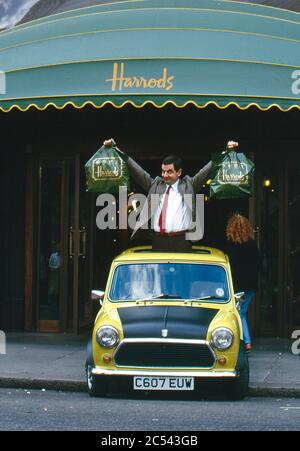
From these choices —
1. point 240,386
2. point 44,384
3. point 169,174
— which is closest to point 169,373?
point 240,386

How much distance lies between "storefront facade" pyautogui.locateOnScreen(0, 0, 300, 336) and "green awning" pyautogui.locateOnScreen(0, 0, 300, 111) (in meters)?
0.02

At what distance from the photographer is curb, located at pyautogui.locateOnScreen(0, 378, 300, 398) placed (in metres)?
12.4

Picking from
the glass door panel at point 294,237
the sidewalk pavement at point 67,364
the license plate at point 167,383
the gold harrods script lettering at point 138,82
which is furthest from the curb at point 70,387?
the glass door panel at point 294,237

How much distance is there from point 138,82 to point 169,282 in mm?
3178

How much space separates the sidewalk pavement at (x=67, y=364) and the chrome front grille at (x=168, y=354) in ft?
4.02

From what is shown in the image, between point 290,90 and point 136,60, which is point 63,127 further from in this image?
point 290,90

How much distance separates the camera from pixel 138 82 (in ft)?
47.7

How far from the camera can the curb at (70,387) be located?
12414mm

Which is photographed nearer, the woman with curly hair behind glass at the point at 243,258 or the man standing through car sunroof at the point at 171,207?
the man standing through car sunroof at the point at 171,207

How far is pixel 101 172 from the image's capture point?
49.2 feet

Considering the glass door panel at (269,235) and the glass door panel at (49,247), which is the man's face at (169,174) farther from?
the glass door panel at (49,247)

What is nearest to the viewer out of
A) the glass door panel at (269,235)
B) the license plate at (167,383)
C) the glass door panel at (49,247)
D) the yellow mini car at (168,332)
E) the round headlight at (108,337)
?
the license plate at (167,383)

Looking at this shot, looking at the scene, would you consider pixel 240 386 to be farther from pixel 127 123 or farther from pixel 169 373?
pixel 127 123

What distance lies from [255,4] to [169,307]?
239 inches
